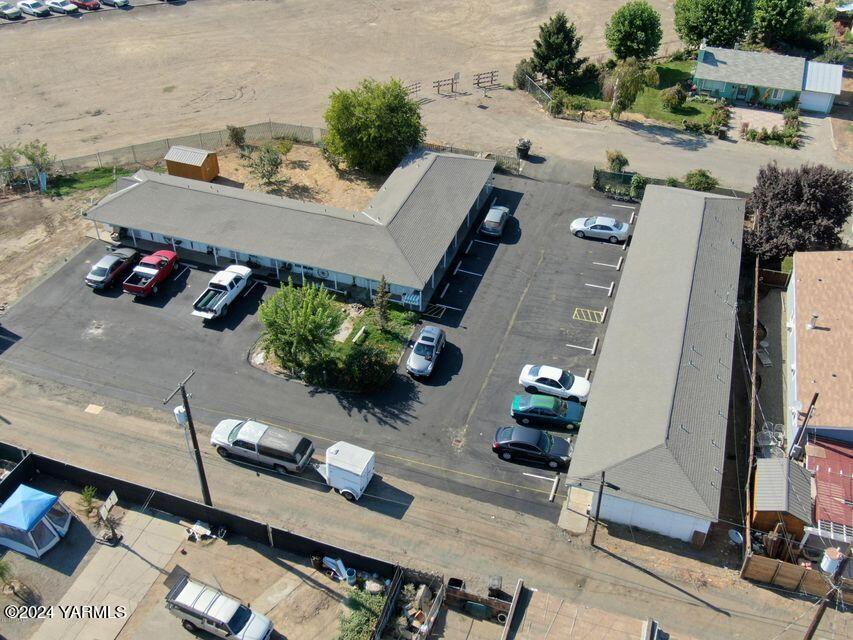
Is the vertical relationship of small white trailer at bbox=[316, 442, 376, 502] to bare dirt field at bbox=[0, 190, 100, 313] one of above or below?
below

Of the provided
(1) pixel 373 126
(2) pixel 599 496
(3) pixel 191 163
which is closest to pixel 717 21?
(1) pixel 373 126

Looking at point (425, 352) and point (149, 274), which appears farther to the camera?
point (149, 274)

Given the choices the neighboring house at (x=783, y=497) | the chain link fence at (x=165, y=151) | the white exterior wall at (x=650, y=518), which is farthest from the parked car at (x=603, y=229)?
the white exterior wall at (x=650, y=518)

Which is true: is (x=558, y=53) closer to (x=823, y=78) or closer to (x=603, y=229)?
(x=823, y=78)

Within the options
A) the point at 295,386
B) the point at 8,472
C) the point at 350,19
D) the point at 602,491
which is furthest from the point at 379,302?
the point at 350,19

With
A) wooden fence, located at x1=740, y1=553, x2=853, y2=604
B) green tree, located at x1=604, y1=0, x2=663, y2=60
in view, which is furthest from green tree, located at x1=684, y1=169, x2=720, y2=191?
wooden fence, located at x1=740, y1=553, x2=853, y2=604

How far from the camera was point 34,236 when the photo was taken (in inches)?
2076

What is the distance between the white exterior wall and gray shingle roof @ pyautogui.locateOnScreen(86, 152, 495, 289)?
56.0 feet

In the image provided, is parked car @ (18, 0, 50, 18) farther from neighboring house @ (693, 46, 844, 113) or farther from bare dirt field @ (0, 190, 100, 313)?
neighboring house @ (693, 46, 844, 113)

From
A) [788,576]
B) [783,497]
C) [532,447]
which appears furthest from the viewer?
[532,447]

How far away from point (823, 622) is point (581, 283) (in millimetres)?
23692

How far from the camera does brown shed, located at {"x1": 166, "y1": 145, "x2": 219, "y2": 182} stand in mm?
56531

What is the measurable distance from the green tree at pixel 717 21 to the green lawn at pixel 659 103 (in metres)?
3.04

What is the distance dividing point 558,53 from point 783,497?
4965 centimetres
